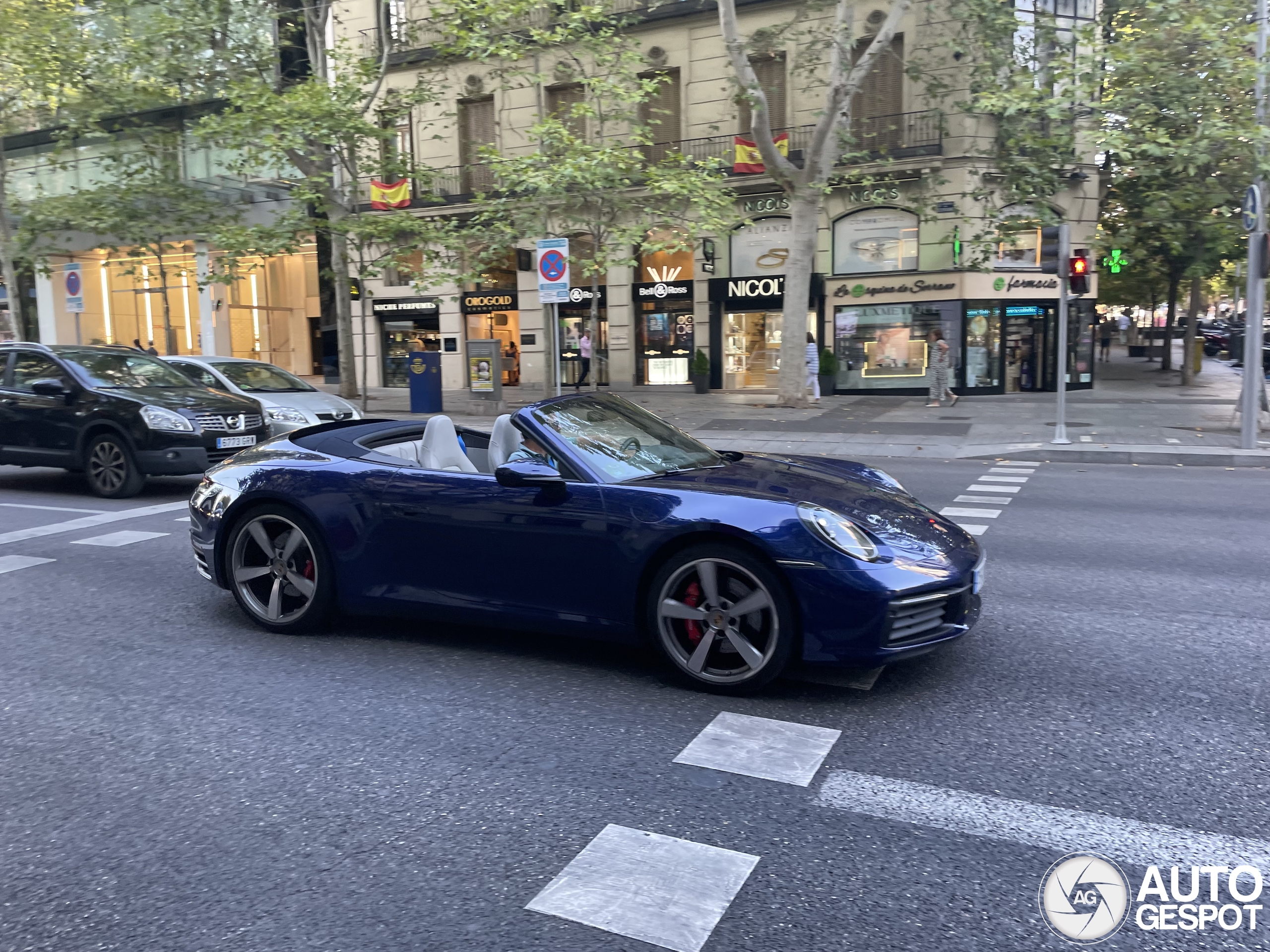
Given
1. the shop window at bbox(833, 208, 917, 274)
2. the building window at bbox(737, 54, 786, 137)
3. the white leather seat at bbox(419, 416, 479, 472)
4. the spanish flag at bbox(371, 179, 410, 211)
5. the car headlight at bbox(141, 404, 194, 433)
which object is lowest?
the car headlight at bbox(141, 404, 194, 433)

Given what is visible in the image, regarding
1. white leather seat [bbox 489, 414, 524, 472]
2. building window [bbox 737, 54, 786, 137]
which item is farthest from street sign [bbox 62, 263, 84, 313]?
white leather seat [bbox 489, 414, 524, 472]

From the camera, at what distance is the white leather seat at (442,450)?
545cm

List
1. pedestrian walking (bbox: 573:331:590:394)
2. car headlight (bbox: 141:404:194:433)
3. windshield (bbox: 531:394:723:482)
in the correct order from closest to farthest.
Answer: windshield (bbox: 531:394:723:482) → car headlight (bbox: 141:404:194:433) → pedestrian walking (bbox: 573:331:590:394)

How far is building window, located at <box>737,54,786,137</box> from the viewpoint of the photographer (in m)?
25.9

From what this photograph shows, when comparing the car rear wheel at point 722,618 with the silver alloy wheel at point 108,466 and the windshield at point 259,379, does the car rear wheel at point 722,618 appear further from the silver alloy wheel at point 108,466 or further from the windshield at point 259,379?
the windshield at point 259,379

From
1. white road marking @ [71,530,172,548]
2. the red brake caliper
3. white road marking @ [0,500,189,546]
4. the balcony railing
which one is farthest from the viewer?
the balcony railing

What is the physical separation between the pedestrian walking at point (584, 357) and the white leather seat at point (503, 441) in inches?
913

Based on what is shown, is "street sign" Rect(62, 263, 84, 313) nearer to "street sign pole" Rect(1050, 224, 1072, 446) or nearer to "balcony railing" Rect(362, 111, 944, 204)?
"balcony railing" Rect(362, 111, 944, 204)

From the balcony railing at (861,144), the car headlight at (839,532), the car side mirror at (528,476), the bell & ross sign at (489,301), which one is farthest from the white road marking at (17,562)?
the bell & ross sign at (489,301)

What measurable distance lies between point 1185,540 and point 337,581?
639cm

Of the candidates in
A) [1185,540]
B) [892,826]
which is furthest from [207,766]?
[1185,540]

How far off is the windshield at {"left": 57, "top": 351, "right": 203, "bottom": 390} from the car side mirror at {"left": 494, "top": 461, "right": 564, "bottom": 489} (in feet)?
25.9

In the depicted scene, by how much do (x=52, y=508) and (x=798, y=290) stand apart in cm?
1440

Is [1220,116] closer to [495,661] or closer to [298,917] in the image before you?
[495,661]
